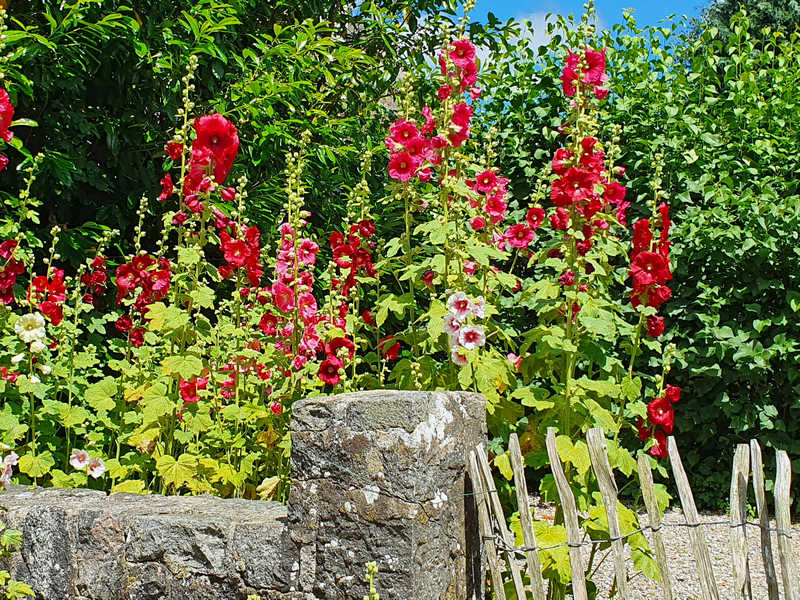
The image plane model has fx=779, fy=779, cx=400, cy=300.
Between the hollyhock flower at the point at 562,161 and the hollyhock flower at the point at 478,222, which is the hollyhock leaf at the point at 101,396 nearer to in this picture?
the hollyhock flower at the point at 478,222

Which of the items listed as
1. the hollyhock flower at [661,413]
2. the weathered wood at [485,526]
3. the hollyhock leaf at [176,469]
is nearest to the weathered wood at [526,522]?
the weathered wood at [485,526]

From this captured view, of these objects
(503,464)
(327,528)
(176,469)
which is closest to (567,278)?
(503,464)

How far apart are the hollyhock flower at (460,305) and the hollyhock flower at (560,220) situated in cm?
41

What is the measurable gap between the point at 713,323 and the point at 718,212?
66 centimetres

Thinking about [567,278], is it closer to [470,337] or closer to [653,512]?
[470,337]

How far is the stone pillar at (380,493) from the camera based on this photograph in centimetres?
205

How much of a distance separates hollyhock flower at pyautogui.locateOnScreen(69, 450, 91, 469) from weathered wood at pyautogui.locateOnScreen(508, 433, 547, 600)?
182 cm

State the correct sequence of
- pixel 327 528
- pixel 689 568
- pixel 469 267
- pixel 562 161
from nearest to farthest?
1. pixel 327 528
2. pixel 562 161
3. pixel 469 267
4. pixel 689 568

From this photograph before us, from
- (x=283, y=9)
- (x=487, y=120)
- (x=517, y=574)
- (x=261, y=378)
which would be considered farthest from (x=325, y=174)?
(x=517, y=574)

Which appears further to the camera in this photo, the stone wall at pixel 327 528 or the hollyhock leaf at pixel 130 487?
the hollyhock leaf at pixel 130 487

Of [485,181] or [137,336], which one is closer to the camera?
[485,181]

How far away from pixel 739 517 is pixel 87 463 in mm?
2364

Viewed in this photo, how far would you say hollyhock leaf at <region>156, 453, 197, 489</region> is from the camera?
107 inches

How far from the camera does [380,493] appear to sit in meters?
2.07
